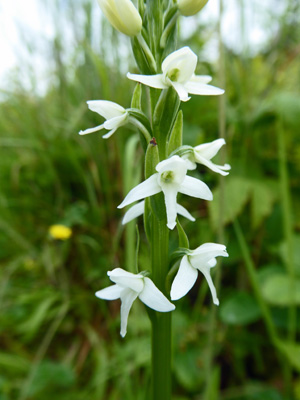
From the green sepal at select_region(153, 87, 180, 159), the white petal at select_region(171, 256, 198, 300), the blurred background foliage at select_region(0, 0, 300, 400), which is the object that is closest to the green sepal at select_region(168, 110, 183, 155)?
the green sepal at select_region(153, 87, 180, 159)

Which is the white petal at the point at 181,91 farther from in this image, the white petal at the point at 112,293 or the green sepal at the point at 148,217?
the white petal at the point at 112,293

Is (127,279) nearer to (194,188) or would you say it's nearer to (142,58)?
(194,188)

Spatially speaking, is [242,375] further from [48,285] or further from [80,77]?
[80,77]

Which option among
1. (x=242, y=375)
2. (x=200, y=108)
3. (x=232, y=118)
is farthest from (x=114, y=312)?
(x=200, y=108)

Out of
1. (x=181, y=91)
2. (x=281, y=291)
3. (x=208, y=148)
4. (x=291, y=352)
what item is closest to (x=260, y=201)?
(x=281, y=291)

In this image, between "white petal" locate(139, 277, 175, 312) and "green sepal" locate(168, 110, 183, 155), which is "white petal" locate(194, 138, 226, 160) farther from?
"white petal" locate(139, 277, 175, 312)

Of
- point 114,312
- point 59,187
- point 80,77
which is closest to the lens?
point 114,312

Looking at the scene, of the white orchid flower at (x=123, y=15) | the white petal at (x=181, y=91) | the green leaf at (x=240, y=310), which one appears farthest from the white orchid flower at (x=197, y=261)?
the green leaf at (x=240, y=310)

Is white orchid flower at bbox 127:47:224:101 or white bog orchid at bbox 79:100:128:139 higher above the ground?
white orchid flower at bbox 127:47:224:101
